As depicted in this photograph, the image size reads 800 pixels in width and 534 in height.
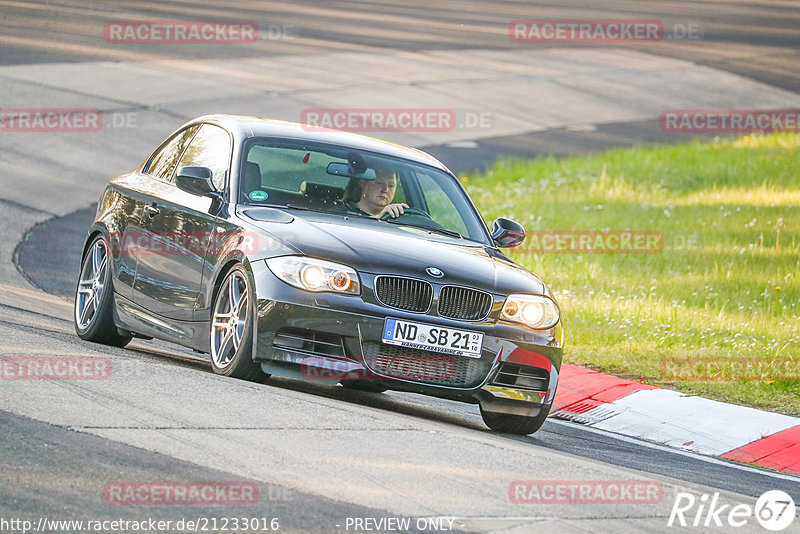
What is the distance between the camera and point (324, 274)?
7816 millimetres

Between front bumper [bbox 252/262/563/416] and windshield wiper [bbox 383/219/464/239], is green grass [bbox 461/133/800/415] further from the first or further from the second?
front bumper [bbox 252/262/563/416]

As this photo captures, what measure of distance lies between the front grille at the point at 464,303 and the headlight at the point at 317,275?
1.67ft

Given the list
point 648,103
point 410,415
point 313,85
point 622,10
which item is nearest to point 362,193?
point 410,415

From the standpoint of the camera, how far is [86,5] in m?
36.7

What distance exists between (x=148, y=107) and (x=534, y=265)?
34.9ft

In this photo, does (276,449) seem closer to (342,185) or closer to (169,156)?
(342,185)

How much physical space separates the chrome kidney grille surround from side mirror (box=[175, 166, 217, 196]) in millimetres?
1517

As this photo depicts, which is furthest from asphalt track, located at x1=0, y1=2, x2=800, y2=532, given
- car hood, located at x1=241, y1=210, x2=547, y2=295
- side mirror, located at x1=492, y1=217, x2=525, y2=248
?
side mirror, located at x1=492, y1=217, x2=525, y2=248

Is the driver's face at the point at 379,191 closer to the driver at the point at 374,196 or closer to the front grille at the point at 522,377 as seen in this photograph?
the driver at the point at 374,196

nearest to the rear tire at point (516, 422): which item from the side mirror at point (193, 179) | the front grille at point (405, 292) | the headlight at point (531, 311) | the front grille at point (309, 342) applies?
the headlight at point (531, 311)

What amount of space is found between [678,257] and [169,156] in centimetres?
891

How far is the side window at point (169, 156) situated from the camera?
9.74 m

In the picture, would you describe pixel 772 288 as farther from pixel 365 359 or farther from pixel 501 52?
pixel 501 52

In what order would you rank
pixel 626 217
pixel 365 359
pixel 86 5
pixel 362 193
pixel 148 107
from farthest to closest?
pixel 86 5, pixel 148 107, pixel 626 217, pixel 362 193, pixel 365 359
